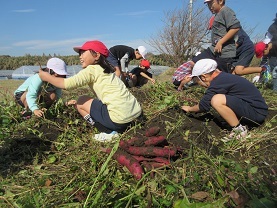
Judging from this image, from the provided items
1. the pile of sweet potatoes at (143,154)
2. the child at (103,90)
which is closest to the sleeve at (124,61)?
the child at (103,90)

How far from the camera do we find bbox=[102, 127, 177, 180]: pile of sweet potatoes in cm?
208

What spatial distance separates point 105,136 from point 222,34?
2.65 m

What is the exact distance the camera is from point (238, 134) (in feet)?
9.30

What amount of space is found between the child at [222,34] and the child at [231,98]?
56.1 inches

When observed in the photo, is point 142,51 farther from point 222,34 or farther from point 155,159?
point 155,159

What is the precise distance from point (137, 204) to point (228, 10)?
3.47m

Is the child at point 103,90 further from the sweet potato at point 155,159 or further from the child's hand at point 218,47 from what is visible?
the child's hand at point 218,47

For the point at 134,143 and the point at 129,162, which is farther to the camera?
the point at 134,143

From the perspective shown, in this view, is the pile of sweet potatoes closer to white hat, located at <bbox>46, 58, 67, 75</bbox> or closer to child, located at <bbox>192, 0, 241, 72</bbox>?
white hat, located at <bbox>46, 58, 67, 75</bbox>

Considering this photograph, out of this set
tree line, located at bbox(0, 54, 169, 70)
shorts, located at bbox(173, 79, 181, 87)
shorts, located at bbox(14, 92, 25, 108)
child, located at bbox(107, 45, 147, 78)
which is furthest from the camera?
tree line, located at bbox(0, 54, 169, 70)

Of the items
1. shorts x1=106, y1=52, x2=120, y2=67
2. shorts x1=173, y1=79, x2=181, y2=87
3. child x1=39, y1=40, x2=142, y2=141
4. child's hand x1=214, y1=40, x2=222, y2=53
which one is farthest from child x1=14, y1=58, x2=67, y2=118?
shorts x1=106, y1=52, x2=120, y2=67

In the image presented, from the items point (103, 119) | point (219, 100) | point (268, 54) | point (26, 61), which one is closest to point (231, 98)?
point (219, 100)

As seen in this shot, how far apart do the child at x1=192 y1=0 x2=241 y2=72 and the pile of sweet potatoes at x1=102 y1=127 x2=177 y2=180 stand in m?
2.54

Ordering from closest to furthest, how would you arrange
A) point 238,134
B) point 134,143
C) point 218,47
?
1. point 134,143
2. point 238,134
3. point 218,47
